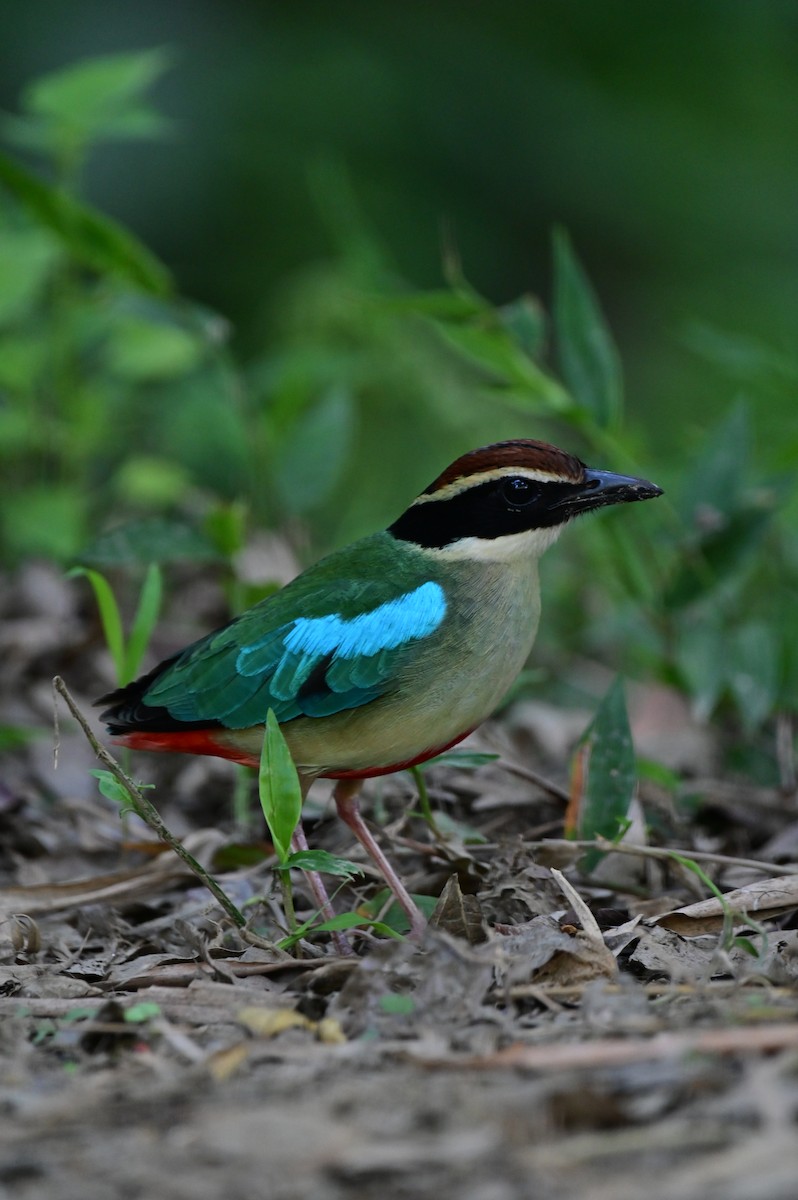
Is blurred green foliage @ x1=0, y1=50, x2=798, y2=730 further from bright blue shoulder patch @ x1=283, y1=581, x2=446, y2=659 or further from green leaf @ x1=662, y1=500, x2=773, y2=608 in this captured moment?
bright blue shoulder patch @ x1=283, y1=581, x2=446, y2=659

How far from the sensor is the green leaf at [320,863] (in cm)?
362

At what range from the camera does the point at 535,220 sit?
471 inches

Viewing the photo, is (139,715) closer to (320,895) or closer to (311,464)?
(320,895)

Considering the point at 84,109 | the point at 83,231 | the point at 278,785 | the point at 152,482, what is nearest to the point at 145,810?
the point at 278,785

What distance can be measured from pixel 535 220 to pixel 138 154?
309 centimetres

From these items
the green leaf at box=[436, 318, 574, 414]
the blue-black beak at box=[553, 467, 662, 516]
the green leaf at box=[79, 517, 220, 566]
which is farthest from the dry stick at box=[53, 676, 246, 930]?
the green leaf at box=[436, 318, 574, 414]

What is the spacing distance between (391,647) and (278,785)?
0.60m

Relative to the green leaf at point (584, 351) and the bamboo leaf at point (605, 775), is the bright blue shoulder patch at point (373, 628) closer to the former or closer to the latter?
the bamboo leaf at point (605, 775)

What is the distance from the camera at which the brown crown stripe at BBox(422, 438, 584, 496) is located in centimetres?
446

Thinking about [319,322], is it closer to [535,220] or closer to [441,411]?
[441,411]

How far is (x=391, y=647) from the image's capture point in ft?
13.8

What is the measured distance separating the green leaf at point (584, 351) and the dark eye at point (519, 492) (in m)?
1.56

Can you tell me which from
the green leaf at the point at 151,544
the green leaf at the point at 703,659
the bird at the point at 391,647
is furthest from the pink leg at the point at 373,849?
the green leaf at the point at 703,659

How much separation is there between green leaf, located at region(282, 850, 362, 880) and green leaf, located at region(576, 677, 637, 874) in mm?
1100
